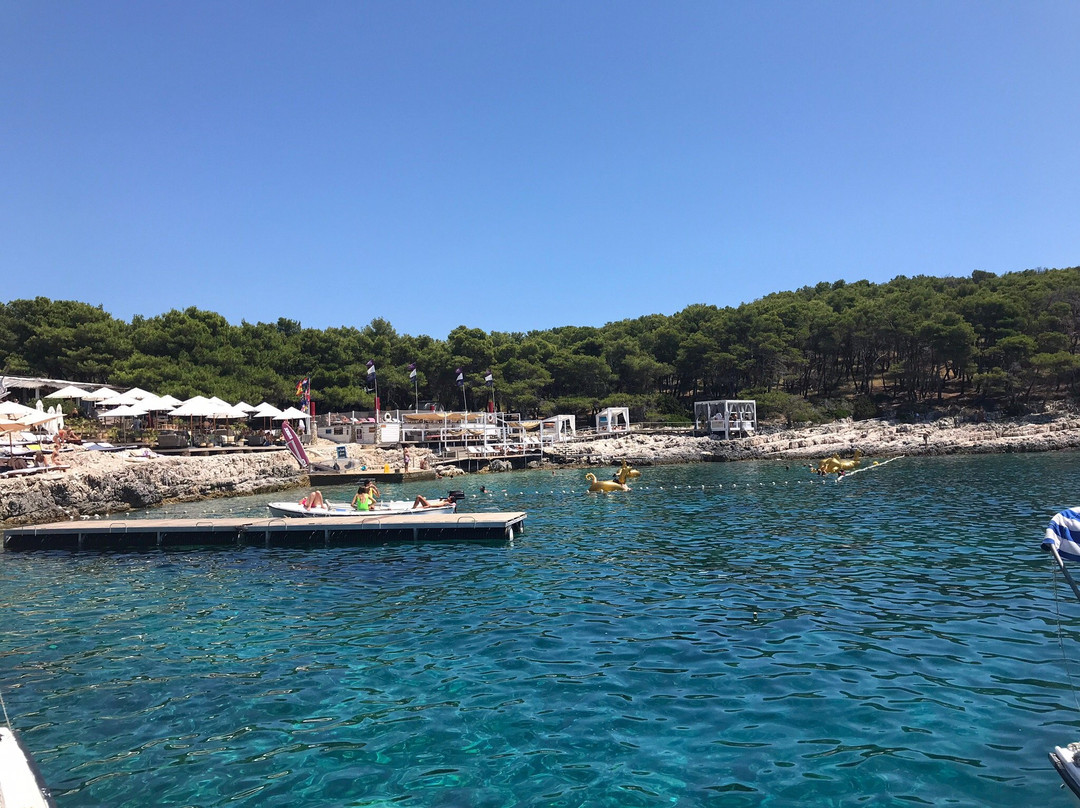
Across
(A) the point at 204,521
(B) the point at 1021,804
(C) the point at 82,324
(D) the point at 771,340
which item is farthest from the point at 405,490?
(D) the point at 771,340

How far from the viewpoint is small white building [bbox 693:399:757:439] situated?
57.8m

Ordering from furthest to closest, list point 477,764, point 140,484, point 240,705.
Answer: point 140,484 < point 240,705 < point 477,764

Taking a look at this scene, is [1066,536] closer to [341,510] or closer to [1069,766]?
[1069,766]

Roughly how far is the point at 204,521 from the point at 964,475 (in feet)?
107

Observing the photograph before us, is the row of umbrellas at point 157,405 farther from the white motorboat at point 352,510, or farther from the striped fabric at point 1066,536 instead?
the striped fabric at point 1066,536

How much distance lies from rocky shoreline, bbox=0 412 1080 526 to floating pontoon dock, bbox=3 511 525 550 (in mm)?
5412

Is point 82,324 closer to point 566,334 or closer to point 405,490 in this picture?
point 405,490

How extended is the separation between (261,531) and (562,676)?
14.2 metres

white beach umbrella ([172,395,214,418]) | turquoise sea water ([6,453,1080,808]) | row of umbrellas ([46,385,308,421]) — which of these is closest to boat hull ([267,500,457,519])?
turquoise sea water ([6,453,1080,808])

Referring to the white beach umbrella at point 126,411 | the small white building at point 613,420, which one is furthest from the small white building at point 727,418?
the white beach umbrella at point 126,411

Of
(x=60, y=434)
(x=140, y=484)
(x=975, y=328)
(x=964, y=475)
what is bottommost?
(x=964, y=475)

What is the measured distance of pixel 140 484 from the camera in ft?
93.8

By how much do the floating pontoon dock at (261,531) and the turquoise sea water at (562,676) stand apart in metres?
2.43

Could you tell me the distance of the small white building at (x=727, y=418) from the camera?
57.8 metres
